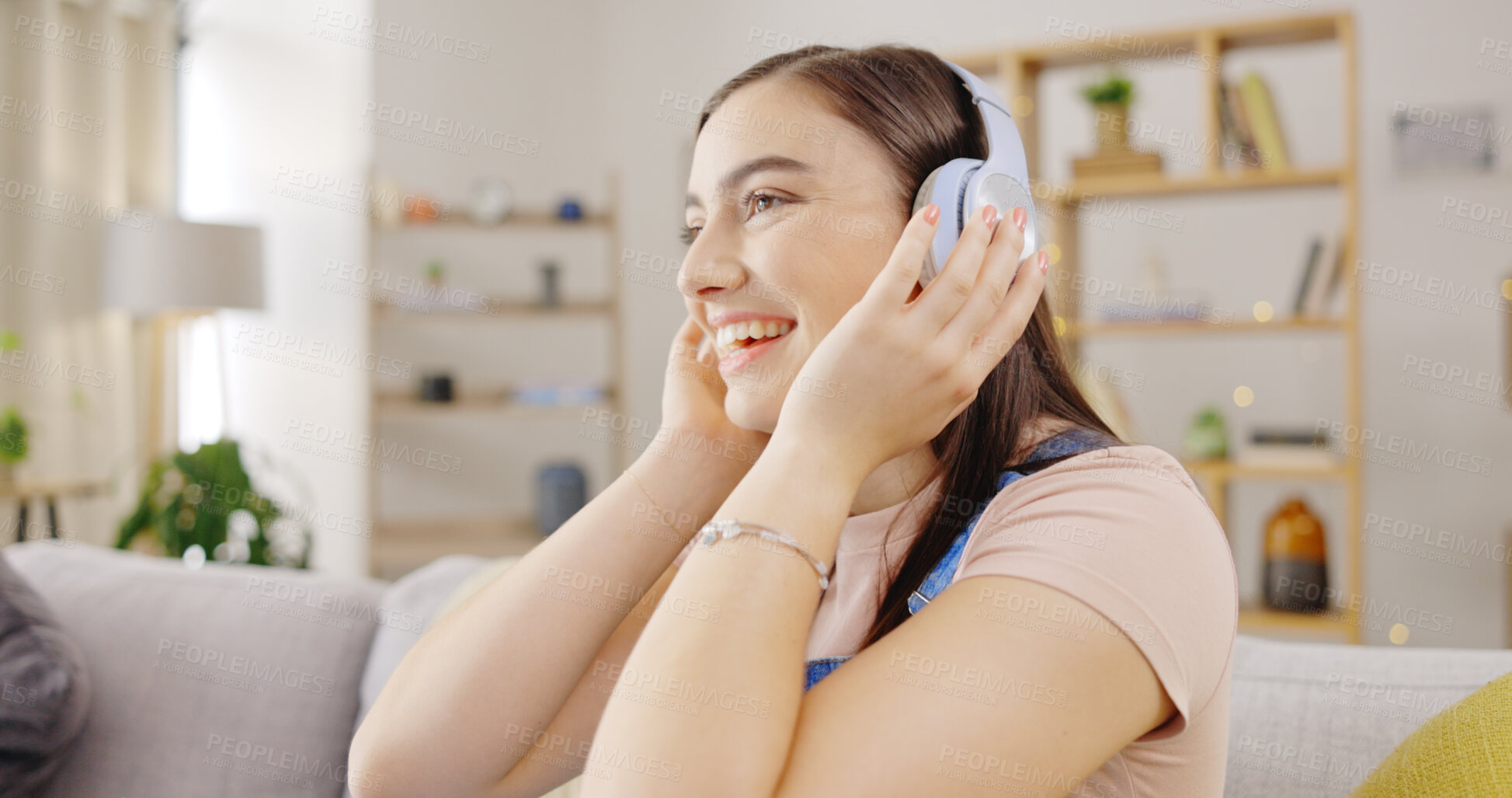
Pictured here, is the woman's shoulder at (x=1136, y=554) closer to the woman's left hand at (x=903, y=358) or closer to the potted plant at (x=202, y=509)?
the woman's left hand at (x=903, y=358)

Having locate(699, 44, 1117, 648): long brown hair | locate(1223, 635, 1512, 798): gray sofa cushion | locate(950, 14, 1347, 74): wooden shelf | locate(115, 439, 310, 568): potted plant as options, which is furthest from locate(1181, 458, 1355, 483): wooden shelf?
locate(115, 439, 310, 568): potted plant

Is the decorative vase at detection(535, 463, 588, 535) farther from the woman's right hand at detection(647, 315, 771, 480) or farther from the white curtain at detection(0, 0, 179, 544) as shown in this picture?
the woman's right hand at detection(647, 315, 771, 480)

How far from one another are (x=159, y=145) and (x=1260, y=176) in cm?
397

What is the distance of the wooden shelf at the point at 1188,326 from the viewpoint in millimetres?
3094

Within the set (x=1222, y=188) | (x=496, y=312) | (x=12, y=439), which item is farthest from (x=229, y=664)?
(x=1222, y=188)

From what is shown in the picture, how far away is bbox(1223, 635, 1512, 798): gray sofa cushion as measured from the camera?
3.50ft

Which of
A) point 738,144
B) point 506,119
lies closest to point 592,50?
point 506,119

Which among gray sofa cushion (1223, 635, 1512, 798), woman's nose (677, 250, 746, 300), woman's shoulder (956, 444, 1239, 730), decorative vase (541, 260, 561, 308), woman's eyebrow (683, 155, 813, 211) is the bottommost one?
gray sofa cushion (1223, 635, 1512, 798)

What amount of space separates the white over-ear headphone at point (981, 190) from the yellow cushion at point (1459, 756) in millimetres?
497

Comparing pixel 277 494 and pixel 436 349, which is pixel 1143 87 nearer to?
pixel 436 349

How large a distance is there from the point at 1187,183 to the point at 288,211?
332 centimetres

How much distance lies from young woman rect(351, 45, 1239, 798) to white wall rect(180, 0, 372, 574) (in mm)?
3206

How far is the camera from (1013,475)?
35.0 inches

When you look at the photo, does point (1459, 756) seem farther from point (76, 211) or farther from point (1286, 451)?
point (76, 211)
